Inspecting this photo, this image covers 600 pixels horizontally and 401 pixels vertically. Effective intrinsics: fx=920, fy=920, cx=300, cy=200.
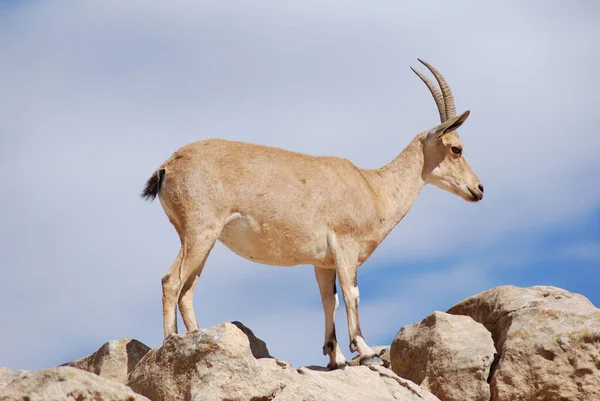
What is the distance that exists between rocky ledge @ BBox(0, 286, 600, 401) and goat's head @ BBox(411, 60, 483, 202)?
2.65 m

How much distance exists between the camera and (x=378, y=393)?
11.0m

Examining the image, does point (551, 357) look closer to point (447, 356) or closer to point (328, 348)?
point (447, 356)

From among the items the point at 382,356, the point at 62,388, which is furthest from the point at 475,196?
the point at 62,388

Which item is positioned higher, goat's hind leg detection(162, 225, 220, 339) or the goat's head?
the goat's head

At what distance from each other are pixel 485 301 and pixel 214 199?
452 centimetres

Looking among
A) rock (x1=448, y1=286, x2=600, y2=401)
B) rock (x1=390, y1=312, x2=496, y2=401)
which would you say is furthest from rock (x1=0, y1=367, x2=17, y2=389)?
rock (x1=448, y1=286, x2=600, y2=401)

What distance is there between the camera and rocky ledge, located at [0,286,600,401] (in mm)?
10031

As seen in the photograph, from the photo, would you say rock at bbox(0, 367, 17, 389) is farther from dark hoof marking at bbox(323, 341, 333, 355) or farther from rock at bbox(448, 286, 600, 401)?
rock at bbox(448, 286, 600, 401)

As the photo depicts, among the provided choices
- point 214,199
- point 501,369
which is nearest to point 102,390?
point 214,199

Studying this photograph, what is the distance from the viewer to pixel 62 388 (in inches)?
324

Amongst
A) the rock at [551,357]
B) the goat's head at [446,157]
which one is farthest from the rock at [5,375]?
the goat's head at [446,157]

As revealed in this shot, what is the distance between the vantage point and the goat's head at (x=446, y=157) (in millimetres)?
16203

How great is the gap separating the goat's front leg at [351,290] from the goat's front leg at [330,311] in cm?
33

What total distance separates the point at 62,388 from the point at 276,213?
5.74 m
